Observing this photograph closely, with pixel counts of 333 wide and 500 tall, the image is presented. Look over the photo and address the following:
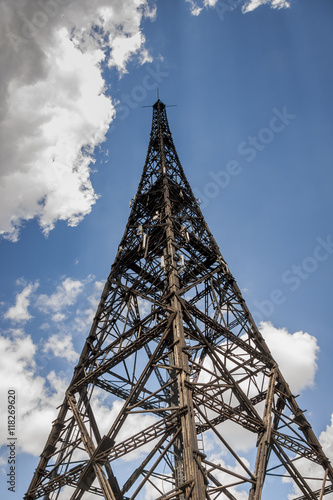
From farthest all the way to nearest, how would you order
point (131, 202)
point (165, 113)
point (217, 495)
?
1. point (165, 113)
2. point (131, 202)
3. point (217, 495)

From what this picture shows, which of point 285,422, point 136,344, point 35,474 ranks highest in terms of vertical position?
point 136,344

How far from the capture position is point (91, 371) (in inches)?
521

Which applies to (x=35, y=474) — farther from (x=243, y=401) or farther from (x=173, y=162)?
(x=173, y=162)

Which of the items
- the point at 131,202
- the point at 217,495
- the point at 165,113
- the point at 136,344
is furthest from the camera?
the point at 165,113

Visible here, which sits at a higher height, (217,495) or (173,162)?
(173,162)

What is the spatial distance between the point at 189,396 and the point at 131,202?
16.8 meters

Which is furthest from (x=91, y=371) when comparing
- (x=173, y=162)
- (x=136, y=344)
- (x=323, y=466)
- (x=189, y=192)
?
(x=173, y=162)

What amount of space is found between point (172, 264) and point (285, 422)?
23.4ft

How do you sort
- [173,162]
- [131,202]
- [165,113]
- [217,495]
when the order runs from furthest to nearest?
1. [165,113]
2. [173,162]
3. [131,202]
4. [217,495]

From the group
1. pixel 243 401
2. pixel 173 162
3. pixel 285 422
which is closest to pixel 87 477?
pixel 243 401

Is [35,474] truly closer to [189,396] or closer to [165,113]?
[189,396]

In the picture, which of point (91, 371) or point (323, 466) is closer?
point (323, 466)

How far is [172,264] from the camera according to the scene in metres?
14.0

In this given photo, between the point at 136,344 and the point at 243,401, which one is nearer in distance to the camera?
the point at 243,401
